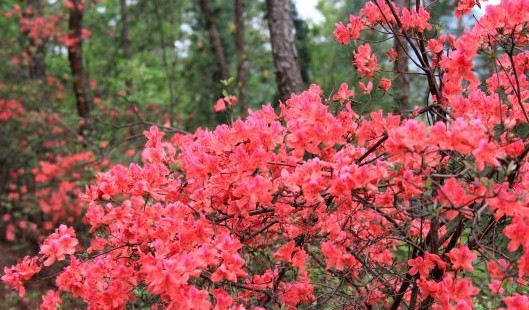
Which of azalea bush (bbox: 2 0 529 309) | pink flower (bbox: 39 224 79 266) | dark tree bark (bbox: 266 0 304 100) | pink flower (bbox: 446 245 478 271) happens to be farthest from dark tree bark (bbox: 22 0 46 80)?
pink flower (bbox: 446 245 478 271)

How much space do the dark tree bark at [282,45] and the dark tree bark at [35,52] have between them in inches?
213

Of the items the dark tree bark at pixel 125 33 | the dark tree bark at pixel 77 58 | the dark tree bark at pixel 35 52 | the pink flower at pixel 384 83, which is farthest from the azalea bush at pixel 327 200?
the dark tree bark at pixel 125 33

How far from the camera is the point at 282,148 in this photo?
2088mm

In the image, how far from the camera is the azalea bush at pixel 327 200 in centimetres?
161

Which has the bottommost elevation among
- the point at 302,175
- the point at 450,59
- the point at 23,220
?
the point at 23,220

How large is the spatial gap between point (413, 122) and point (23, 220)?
318 inches

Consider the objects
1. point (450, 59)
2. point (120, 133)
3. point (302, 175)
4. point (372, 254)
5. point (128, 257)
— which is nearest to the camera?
point (302, 175)

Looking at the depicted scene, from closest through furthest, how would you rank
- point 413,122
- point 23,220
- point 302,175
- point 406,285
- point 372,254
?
point 413,122 → point 302,175 → point 406,285 → point 372,254 → point 23,220

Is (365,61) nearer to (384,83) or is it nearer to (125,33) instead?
(384,83)

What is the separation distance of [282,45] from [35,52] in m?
5.66

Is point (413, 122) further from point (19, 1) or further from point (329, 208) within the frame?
point (19, 1)

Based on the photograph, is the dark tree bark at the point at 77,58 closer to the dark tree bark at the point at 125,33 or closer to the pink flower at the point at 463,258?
the dark tree bark at the point at 125,33

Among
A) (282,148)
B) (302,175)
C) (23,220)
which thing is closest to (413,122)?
(302,175)

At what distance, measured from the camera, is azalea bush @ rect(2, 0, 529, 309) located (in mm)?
1607
